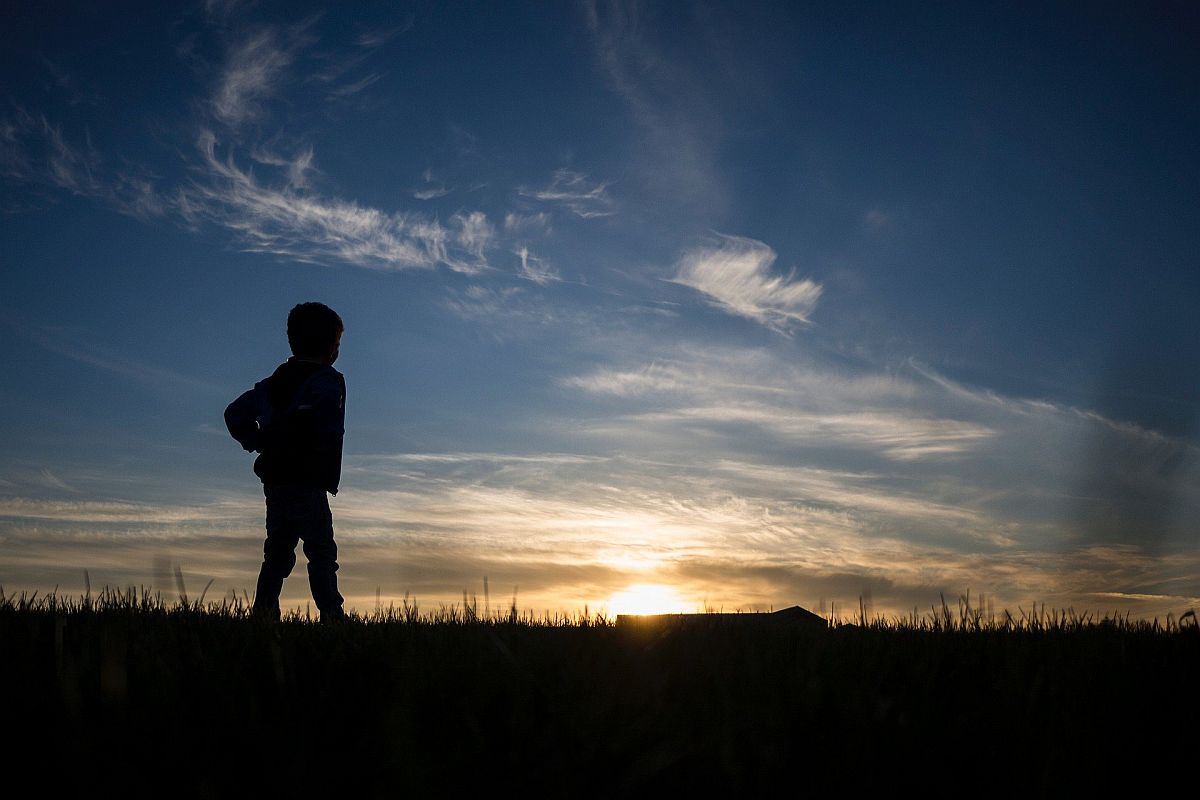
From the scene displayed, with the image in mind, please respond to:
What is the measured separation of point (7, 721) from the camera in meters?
2.48

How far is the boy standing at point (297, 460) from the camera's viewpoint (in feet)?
23.9

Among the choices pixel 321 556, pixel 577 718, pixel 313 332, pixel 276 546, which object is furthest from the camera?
pixel 313 332

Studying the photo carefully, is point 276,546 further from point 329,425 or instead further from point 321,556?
point 329,425

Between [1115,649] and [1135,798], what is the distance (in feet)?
8.89

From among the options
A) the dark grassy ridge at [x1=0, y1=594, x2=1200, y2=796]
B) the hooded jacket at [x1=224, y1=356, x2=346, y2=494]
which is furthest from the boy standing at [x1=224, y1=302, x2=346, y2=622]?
the dark grassy ridge at [x1=0, y1=594, x2=1200, y2=796]

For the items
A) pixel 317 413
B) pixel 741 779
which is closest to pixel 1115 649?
pixel 741 779

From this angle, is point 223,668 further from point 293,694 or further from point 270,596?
point 270,596

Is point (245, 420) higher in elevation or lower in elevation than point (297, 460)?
higher

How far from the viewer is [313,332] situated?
7.72 metres

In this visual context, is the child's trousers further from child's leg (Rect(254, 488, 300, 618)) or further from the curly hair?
the curly hair

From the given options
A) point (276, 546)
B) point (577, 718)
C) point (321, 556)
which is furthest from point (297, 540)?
point (577, 718)

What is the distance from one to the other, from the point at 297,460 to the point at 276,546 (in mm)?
818

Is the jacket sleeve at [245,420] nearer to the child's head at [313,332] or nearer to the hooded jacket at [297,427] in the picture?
the hooded jacket at [297,427]

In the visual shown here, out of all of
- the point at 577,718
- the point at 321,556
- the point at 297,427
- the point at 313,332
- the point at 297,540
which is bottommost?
the point at 577,718
